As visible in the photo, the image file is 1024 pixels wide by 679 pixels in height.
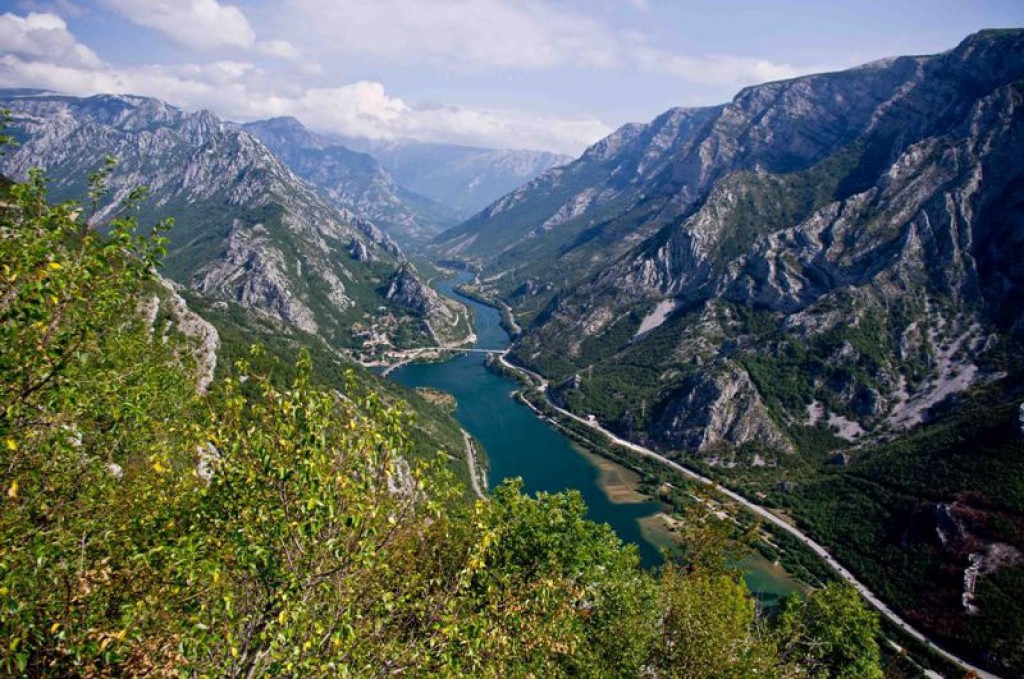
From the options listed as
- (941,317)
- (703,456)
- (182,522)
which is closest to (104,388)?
(182,522)

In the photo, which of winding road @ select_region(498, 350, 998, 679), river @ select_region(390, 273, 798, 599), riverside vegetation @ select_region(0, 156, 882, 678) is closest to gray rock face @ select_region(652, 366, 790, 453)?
winding road @ select_region(498, 350, 998, 679)

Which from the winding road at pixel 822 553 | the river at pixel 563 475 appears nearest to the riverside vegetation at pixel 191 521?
the winding road at pixel 822 553

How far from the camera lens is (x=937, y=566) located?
355 feet

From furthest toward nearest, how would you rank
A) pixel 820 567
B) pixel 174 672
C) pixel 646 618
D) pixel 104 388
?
1. pixel 820 567
2. pixel 646 618
3. pixel 104 388
4. pixel 174 672

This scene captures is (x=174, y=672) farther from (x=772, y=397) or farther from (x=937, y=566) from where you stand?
(x=772, y=397)

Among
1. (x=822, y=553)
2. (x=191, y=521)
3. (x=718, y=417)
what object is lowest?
(x=822, y=553)

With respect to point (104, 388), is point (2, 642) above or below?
below

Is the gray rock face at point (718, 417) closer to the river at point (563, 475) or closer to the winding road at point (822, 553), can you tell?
the winding road at point (822, 553)

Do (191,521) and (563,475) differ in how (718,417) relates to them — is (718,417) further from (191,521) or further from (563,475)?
(191,521)

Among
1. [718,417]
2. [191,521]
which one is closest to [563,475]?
[718,417]

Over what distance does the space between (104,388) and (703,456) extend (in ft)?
596

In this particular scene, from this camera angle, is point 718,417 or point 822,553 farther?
point 718,417

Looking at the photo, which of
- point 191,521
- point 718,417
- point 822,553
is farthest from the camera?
point 718,417

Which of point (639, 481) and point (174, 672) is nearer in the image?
point (174, 672)
